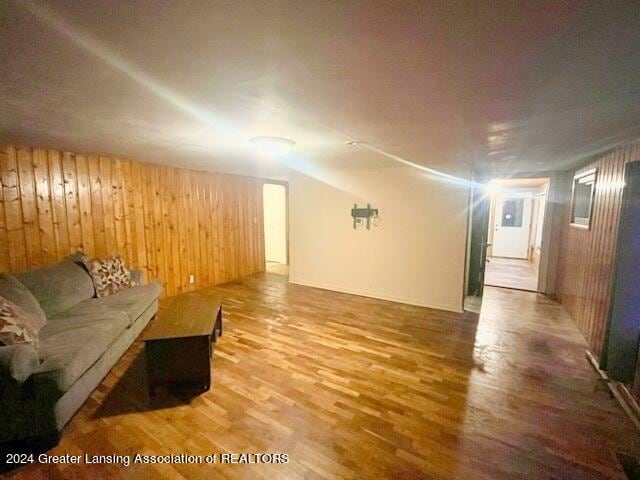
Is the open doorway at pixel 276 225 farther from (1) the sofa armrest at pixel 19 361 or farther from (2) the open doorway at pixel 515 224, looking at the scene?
(1) the sofa armrest at pixel 19 361

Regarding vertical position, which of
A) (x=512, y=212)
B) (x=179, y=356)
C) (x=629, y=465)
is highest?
(x=512, y=212)

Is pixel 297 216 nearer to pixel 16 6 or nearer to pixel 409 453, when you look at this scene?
pixel 409 453

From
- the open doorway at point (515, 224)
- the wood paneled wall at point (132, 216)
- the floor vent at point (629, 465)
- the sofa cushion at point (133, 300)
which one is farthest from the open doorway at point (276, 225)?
the floor vent at point (629, 465)

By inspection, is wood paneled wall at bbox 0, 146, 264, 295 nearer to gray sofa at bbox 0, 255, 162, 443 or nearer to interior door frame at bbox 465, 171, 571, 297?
gray sofa at bbox 0, 255, 162, 443

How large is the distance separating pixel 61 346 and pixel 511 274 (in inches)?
306

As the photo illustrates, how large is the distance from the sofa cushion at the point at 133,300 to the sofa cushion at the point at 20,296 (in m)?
0.54

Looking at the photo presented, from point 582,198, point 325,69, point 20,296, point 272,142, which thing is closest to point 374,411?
point 325,69

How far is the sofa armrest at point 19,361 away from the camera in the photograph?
67.9 inches

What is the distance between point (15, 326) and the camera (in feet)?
A: 6.70

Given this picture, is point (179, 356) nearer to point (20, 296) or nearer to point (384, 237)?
point (20, 296)

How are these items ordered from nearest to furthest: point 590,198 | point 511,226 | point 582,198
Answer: point 590,198 → point 582,198 → point 511,226

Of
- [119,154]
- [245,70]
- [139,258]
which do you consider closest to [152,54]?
[245,70]

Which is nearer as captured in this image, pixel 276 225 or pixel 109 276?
pixel 109 276

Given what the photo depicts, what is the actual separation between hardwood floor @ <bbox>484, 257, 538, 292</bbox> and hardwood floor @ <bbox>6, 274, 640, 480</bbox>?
2.39 meters
